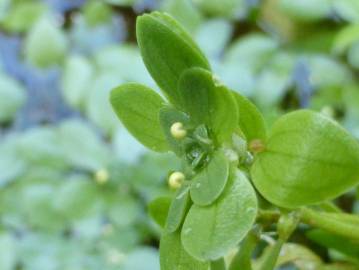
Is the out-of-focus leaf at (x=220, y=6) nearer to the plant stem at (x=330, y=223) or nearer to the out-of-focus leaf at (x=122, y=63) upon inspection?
the out-of-focus leaf at (x=122, y=63)

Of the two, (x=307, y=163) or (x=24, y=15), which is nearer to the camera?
(x=307, y=163)

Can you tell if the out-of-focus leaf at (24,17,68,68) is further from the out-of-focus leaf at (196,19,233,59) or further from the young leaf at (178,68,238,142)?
the young leaf at (178,68,238,142)

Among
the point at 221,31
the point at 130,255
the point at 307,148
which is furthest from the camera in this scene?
the point at 221,31

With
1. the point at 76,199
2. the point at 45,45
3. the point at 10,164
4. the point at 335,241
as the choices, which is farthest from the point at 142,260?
the point at 335,241

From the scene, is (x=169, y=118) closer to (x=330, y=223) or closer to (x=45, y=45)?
(x=330, y=223)

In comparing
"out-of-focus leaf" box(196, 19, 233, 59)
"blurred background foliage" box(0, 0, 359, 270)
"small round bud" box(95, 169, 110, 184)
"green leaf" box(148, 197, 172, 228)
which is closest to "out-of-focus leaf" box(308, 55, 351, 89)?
"blurred background foliage" box(0, 0, 359, 270)

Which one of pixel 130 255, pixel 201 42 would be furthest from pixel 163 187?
pixel 201 42

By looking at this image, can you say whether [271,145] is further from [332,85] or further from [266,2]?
[266,2]
